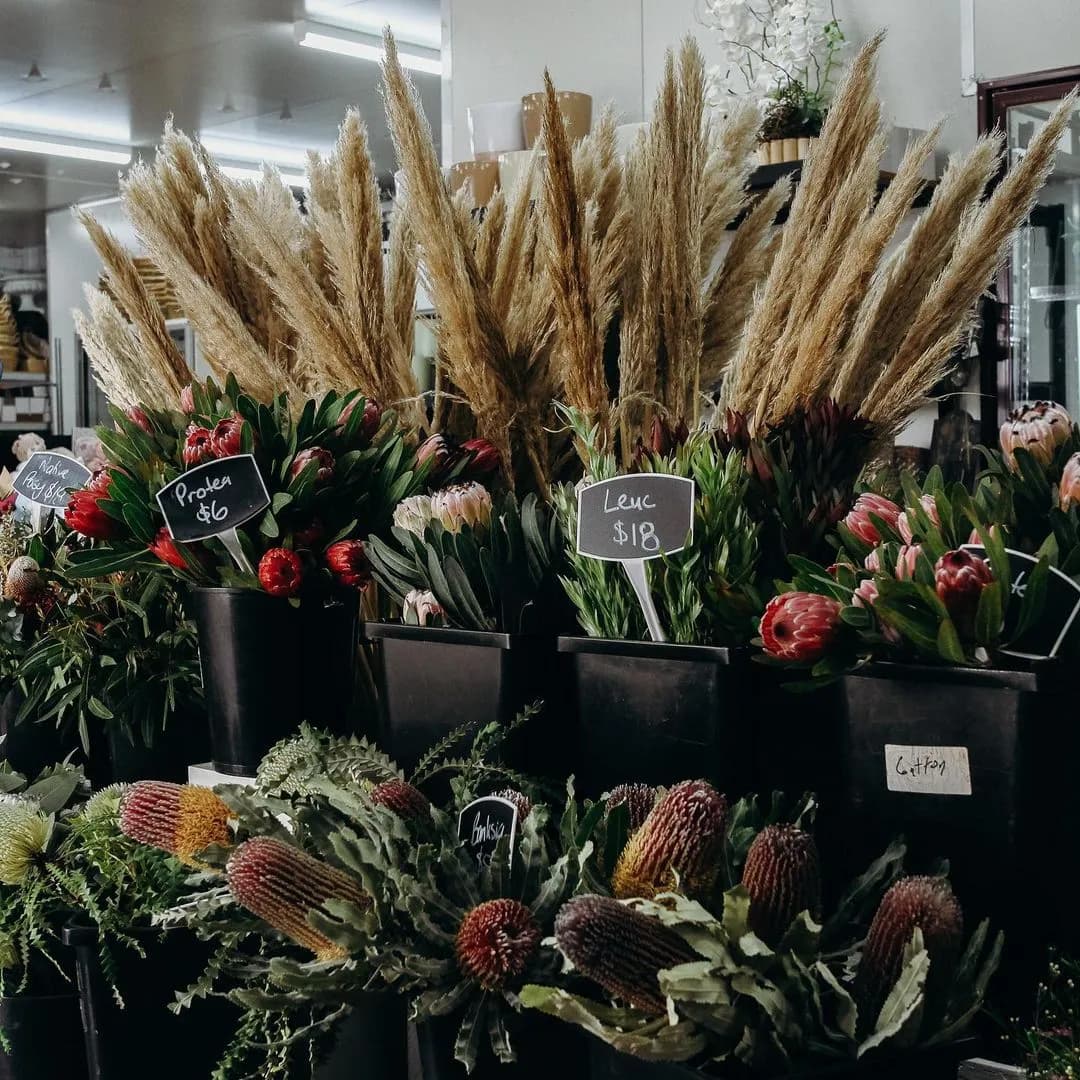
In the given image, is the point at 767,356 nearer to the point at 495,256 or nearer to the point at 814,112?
the point at 495,256

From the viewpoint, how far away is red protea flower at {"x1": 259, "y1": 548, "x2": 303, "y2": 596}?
957mm

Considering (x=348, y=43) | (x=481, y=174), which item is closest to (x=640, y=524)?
(x=481, y=174)

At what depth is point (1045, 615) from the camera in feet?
2.14

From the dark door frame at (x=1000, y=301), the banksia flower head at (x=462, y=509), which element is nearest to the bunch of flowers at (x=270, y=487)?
the banksia flower head at (x=462, y=509)

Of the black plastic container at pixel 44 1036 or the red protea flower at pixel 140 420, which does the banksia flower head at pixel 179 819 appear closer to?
the black plastic container at pixel 44 1036

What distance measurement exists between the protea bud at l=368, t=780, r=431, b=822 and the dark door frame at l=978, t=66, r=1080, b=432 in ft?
8.04

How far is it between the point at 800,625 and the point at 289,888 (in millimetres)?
289

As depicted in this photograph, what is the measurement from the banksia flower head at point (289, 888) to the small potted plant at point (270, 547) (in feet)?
0.93

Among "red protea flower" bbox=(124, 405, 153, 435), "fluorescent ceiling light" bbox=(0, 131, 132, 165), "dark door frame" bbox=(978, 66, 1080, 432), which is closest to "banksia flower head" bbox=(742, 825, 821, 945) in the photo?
"red protea flower" bbox=(124, 405, 153, 435)

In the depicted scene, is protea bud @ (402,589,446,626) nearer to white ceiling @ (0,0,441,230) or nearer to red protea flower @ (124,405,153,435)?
red protea flower @ (124,405,153,435)

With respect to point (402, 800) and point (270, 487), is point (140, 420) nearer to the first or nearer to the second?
point (270, 487)

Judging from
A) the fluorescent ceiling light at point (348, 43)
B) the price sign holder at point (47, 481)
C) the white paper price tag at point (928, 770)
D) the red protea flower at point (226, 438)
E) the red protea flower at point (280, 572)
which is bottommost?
the white paper price tag at point (928, 770)

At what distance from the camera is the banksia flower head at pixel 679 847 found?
65cm

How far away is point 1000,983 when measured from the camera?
653mm
